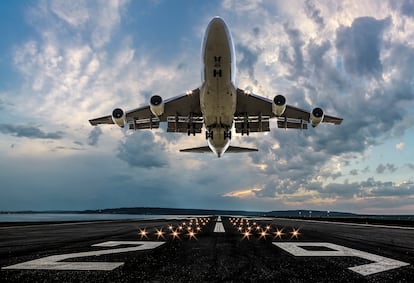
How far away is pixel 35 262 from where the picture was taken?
5.86 metres

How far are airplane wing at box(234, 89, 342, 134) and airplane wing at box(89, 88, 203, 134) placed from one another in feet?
12.9

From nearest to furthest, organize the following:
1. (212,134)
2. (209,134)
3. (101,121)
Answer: (212,134)
(209,134)
(101,121)

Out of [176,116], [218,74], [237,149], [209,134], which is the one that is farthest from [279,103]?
[237,149]

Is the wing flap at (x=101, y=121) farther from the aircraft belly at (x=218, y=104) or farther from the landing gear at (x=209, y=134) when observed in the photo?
the aircraft belly at (x=218, y=104)

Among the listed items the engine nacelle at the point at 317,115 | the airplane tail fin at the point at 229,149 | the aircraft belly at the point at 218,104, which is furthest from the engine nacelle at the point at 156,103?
the engine nacelle at the point at 317,115

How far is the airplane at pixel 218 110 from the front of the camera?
19016mm

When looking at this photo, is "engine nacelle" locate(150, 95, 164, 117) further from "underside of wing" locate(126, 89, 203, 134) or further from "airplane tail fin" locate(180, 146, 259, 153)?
"airplane tail fin" locate(180, 146, 259, 153)

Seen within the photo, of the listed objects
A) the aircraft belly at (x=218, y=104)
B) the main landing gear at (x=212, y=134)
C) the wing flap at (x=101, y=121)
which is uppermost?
the wing flap at (x=101, y=121)

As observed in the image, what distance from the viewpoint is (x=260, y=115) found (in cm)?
2844

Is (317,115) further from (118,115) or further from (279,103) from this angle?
(118,115)

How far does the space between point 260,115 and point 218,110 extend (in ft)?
25.2

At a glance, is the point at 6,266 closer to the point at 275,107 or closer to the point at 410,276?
the point at 410,276

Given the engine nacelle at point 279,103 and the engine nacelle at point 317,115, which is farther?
the engine nacelle at point 317,115

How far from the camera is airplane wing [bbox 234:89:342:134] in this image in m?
26.6
